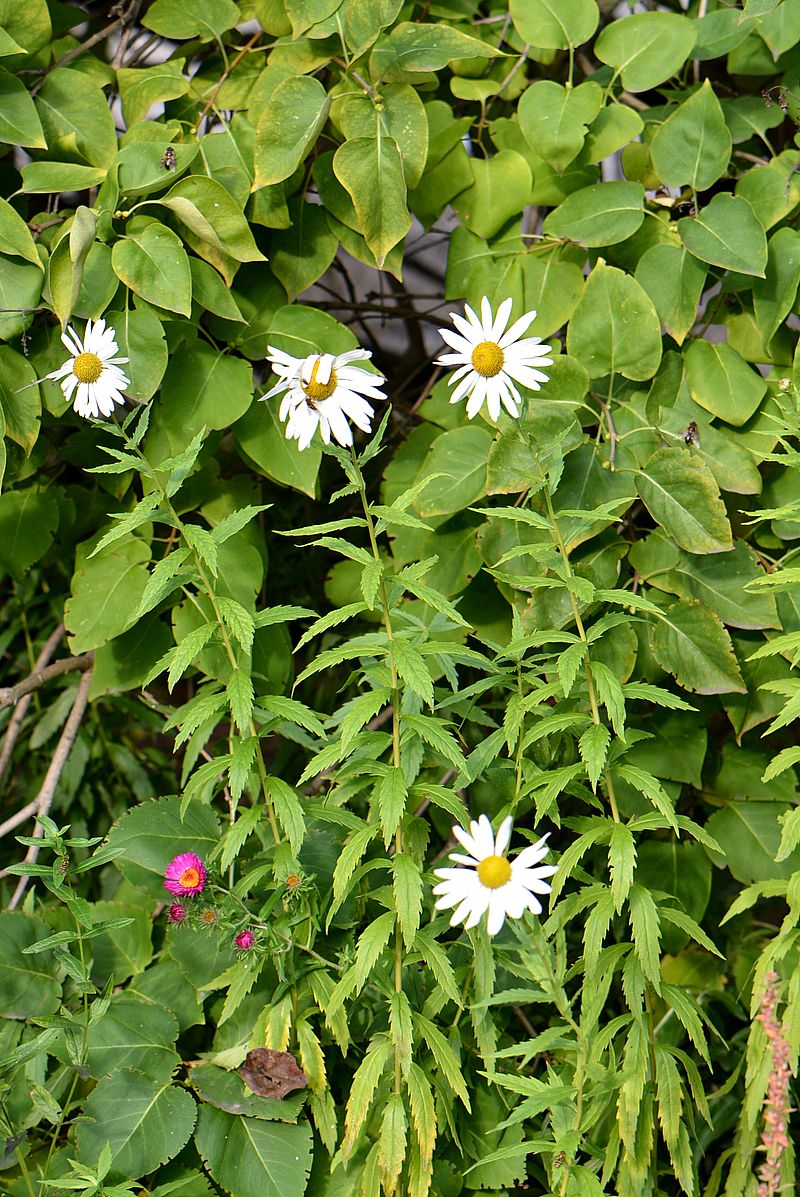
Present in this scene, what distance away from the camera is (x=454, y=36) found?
116 cm

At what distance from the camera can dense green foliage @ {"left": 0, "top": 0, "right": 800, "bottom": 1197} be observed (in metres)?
0.90

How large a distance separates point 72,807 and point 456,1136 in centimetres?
88

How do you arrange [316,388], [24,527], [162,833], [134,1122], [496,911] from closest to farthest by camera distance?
[496,911] → [316,388] → [134,1122] → [162,833] → [24,527]

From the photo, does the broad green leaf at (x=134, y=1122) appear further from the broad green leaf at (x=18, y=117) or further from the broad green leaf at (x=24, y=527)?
the broad green leaf at (x=18, y=117)

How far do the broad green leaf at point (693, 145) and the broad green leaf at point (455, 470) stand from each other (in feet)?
1.15

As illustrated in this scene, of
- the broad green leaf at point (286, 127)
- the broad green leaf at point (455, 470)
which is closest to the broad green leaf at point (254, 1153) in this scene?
the broad green leaf at point (455, 470)

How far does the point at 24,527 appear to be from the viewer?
1.32 m

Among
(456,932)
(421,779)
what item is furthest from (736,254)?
(456,932)

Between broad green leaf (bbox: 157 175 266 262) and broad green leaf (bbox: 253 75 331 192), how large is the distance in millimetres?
36

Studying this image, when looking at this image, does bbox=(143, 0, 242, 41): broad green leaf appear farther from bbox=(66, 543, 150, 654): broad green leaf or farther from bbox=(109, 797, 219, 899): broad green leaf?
bbox=(109, 797, 219, 899): broad green leaf

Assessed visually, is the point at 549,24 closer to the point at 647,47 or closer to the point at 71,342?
the point at 647,47

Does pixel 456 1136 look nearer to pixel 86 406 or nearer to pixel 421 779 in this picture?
pixel 421 779

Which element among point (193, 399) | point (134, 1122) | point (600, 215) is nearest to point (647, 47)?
point (600, 215)

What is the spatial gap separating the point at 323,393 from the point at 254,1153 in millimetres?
686
